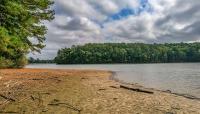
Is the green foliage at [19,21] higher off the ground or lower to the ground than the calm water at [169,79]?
higher

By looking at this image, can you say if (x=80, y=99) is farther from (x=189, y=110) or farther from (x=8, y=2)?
(x=8, y=2)

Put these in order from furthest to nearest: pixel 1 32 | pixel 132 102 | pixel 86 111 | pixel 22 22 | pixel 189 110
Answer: pixel 22 22 < pixel 1 32 < pixel 132 102 < pixel 189 110 < pixel 86 111

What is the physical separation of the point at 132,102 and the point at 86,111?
9.87 feet

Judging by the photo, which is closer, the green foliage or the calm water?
the green foliage

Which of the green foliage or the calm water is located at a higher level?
the green foliage

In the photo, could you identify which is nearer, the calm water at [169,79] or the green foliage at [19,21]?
the green foliage at [19,21]

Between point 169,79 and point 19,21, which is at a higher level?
point 19,21

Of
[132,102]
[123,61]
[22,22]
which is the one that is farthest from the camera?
Answer: [123,61]

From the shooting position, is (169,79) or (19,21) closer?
(19,21)

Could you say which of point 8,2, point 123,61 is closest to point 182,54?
point 123,61

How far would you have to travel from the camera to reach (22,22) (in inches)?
987

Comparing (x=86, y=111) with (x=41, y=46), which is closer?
(x=86, y=111)

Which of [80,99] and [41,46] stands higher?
[41,46]

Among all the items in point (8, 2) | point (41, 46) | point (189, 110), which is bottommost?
point (189, 110)
